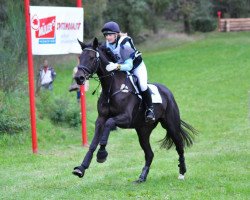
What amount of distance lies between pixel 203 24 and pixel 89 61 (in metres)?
47.3

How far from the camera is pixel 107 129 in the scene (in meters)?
9.56

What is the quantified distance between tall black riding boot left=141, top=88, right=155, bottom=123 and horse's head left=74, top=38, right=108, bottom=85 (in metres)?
1.01

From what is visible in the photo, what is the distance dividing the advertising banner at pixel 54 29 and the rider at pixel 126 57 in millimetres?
5231

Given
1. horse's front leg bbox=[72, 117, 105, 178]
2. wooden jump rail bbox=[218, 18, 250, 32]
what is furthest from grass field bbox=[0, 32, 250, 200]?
wooden jump rail bbox=[218, 18, 250, 32]

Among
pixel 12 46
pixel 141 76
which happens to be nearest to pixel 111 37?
pixel 141 76

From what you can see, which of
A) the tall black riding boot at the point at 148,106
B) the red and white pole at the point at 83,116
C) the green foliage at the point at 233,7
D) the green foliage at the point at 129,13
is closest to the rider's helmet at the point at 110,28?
the tall black riding boot at the point at 148,106

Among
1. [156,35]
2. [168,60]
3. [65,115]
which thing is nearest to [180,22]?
[156,35]

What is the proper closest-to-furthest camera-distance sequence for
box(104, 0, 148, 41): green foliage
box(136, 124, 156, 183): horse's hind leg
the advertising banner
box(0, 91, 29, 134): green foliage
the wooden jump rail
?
box(136, 124, 156, 183): horse's hind leg → the advertising banner → box(0, 91, 29, 134): green foliage → box(104, 0, 148, 41): green foliage → the wooden jump rail

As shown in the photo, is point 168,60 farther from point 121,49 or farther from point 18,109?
point 121,49

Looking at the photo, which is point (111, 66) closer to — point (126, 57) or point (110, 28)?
point (126, 57)

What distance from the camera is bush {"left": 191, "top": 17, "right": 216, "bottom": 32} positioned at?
55.4 metres

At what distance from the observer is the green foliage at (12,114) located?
56.0ft

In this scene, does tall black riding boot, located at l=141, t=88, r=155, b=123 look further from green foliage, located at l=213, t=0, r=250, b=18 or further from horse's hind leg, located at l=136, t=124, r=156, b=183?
green foliage, located at l=213, t=0, r=250, b=18

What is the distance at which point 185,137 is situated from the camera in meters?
11.8
